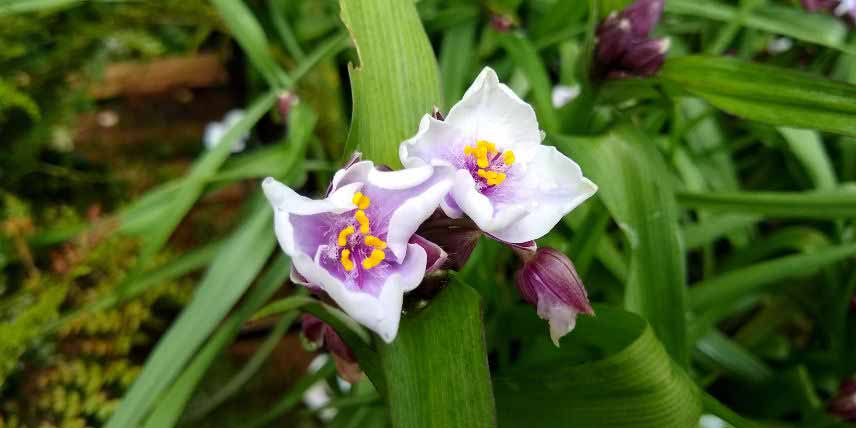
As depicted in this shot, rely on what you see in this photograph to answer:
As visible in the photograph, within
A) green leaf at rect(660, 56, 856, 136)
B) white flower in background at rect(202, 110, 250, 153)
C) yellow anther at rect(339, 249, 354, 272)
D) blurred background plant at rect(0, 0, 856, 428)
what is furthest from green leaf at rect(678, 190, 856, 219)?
white flower in background at rect(202, 110, 250, 153)

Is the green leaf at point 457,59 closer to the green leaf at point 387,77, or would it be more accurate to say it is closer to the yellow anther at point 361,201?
the green leaf at point 387,77

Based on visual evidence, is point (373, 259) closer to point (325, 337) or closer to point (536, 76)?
point (325, 337)

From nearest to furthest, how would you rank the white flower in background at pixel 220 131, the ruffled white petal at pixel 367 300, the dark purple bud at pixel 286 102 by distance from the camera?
1. the ruffled white petal at pixel 367 300
2. the dark purple bud at pixel 286 102
3. the white flower in background at pixel 220 131

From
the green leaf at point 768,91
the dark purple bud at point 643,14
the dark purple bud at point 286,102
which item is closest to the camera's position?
the green leaf at point 768,91

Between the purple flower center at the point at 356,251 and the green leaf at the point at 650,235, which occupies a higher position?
the purple flower center at the point at 356,251

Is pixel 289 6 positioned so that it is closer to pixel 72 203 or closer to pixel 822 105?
pixel 72 203

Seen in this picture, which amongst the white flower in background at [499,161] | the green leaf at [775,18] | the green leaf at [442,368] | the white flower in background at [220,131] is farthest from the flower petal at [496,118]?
the white flower in background at [220,131]
